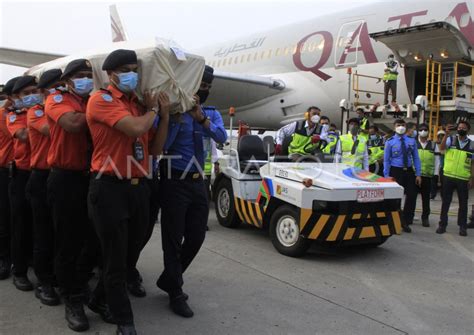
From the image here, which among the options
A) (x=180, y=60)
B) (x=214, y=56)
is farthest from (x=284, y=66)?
(x=180, y=60)

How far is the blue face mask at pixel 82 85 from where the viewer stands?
3330 mm

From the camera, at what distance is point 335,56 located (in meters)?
13.6

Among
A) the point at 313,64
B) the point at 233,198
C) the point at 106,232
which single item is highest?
the point at 313,64

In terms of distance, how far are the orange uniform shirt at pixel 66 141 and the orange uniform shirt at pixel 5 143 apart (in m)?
1.41

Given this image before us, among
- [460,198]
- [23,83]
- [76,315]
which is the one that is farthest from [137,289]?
[460,198]

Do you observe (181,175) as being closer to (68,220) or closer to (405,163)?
(68,220)

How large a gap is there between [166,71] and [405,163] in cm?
528

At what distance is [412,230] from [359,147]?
1.75m

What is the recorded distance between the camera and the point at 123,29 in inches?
922

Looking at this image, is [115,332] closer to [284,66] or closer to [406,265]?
[406,265]

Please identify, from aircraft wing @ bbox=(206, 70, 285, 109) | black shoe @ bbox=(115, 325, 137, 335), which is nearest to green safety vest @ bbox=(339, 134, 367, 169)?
black shoe @ bbox=(115, 325, 137, 335)

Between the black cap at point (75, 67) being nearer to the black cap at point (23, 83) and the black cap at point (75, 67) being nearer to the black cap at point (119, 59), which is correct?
the black cap at point (119, 59)

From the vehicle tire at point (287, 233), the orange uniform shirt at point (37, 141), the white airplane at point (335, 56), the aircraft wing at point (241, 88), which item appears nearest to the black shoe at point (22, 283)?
the orange uniform shirt at point (37, 141)

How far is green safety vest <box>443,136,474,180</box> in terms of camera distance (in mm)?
7086
